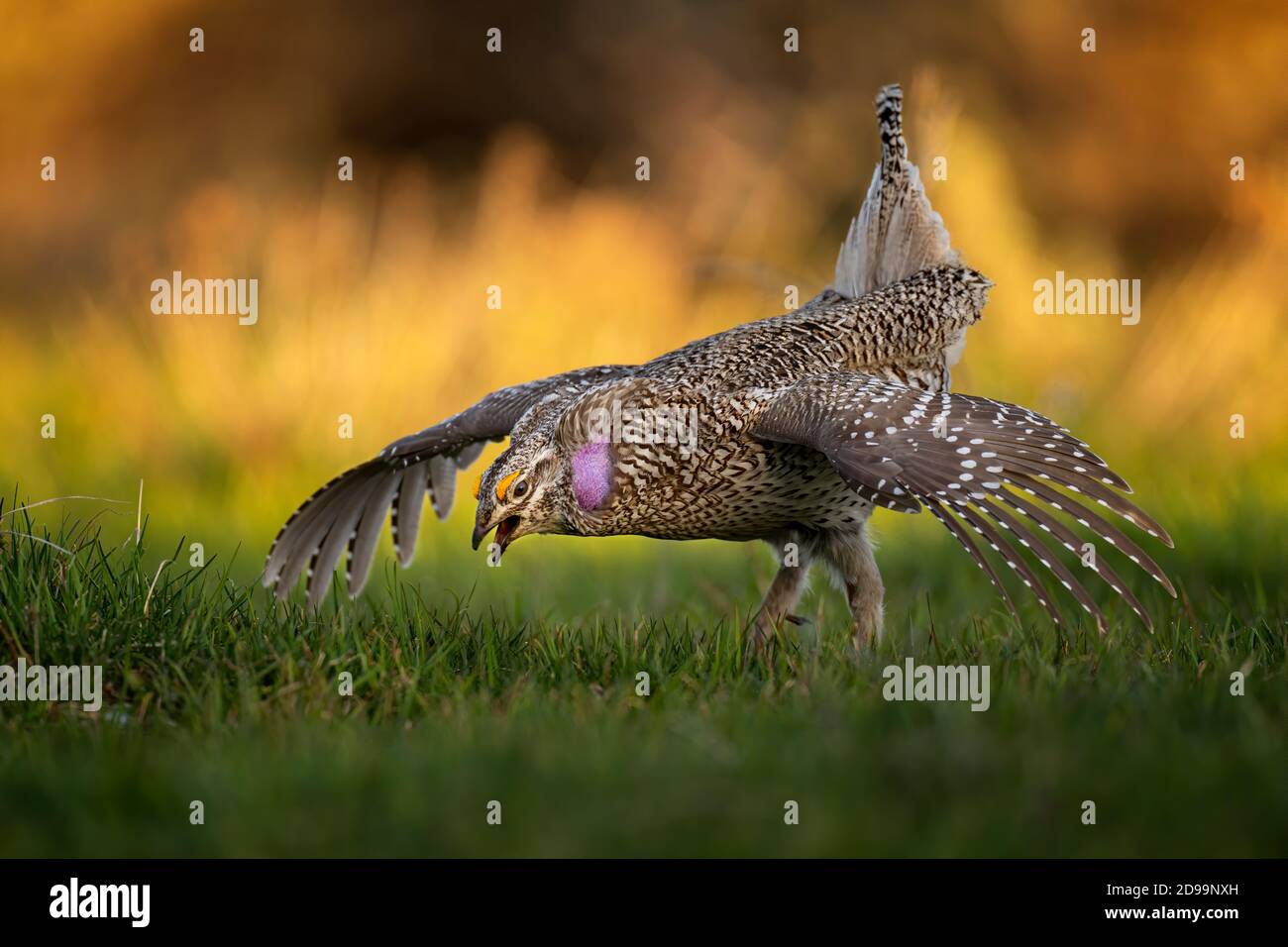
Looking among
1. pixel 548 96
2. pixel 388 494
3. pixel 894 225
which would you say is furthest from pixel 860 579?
pixel 548 96

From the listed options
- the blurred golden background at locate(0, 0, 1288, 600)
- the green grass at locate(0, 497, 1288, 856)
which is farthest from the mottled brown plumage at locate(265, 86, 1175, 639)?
the blurred golden background at locate(0, 0, 1288, 600)

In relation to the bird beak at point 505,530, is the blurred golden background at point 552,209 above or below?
above

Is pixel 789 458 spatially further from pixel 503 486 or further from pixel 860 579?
pixel 503 486

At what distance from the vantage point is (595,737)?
3904 mm

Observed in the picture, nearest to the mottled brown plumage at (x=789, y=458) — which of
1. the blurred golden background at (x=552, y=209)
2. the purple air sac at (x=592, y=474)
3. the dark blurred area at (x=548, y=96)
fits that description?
the purple air sac at (x=592, y=474)

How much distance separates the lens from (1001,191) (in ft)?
37.8

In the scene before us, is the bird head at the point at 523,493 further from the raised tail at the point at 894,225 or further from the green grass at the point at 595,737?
the raised tail at the point at 894,225

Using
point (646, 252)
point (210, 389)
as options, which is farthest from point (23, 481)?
point (646, 252)

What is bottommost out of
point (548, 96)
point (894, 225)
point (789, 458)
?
point (789, 458)

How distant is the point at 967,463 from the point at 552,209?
28.9 feet

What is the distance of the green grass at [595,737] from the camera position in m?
3.35

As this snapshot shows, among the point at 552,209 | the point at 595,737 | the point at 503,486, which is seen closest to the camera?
the point at 595,737

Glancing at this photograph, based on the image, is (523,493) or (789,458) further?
(789,458)

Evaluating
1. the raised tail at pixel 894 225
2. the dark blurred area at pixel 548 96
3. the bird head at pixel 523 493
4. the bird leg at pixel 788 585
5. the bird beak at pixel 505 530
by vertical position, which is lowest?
the bird leg at pixel 788 585
